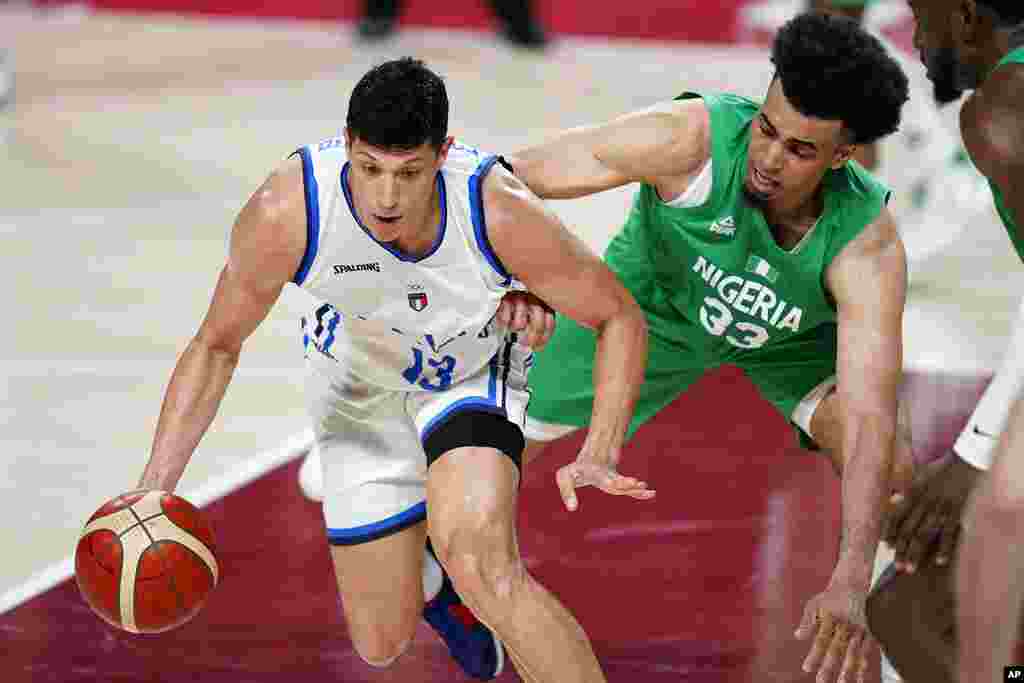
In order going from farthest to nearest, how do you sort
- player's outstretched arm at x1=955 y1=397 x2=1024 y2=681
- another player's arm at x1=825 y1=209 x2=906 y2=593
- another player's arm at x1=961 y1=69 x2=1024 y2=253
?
1. another player's arm at x1=825 y1=209 x2=906 y2=593
2. another player's arm at x1=961 y1=69 x2=1024 y2=253
3. player's outstretched arm at x1=955 y1=397 x2=1024 y2=681

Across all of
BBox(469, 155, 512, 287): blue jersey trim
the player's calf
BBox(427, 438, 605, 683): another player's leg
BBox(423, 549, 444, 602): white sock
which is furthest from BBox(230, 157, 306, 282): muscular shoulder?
the player's calf

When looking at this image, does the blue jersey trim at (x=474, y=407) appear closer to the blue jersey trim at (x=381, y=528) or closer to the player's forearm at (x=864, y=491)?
the blue jersey trim at (x=381, y=528)

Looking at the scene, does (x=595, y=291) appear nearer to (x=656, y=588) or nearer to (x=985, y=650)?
(x=656, y=588)

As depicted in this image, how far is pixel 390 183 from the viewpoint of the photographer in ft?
13.8

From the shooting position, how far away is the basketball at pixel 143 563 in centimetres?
413

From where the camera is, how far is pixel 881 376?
15.0 ft

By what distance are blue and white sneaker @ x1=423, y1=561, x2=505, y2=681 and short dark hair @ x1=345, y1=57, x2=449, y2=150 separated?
131cm

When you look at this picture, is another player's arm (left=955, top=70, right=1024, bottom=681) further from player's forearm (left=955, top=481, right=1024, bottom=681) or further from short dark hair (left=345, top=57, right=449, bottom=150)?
short dark hair (left=345, top=57, right=449, bottom=150)

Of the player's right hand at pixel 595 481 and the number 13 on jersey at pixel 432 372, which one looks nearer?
the player's right hand at pixel 595 481

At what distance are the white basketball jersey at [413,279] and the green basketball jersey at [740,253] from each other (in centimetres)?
61

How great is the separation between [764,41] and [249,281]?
35.3 feet

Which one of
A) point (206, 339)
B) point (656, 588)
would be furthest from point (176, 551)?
point (656, 588)

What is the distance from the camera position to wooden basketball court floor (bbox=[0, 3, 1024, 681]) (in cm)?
505

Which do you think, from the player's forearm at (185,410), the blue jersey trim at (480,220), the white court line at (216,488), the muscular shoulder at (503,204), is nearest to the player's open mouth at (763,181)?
the muscular shoulder at (503,204)
